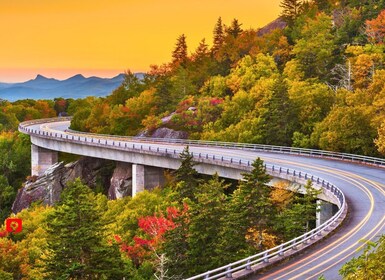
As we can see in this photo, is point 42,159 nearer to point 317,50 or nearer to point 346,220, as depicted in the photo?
point 317,50

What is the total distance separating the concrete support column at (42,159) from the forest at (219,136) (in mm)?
7825

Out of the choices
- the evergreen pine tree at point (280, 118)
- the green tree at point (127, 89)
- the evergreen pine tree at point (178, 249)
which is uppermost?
the green tree at point (127, 89)

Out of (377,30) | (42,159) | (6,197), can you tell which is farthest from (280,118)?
(6,197)

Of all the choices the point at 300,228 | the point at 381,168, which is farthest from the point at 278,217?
the point at 381,168

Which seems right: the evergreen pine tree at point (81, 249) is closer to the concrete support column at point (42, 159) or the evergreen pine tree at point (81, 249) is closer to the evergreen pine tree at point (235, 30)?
the concrete support column at point (42, 159)

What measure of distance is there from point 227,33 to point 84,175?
60839 millimetres

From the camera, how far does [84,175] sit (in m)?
98.3

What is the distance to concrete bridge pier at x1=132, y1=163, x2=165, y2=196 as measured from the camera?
76.6 metres

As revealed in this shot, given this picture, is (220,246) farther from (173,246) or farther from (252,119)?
(252,119)

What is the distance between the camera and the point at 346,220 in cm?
3797

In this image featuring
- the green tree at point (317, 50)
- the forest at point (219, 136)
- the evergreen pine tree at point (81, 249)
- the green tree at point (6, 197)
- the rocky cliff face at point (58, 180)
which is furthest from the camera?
the green tree at point (6, 197)

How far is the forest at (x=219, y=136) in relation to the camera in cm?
Result: 3422

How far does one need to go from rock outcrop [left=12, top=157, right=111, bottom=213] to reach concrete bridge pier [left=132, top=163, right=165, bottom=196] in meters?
18.3

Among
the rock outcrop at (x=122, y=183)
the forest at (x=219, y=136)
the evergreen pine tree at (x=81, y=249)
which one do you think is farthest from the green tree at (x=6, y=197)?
the evergreen pine tree at (x=81, y=249)
